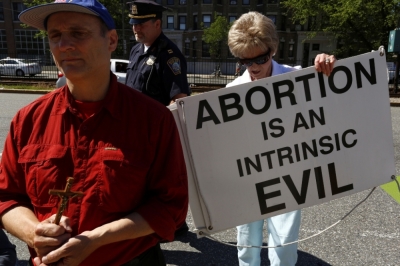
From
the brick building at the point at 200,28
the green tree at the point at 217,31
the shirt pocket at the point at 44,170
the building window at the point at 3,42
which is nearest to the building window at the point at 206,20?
the brick building at the point at 200,28

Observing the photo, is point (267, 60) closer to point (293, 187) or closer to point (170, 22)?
point (293, 187)

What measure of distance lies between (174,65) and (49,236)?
2.12m

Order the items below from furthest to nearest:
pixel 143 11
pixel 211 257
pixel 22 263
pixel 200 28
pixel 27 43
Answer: pixel 27 43
pixel 200 28
pixel 211 257
pixel 22 263
pixel 143 11

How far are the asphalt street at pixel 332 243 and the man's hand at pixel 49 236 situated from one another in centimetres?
227

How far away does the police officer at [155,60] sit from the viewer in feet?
Result: 10.1

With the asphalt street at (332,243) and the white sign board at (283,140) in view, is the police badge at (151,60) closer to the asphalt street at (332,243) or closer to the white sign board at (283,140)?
the white sign board at (283,140)

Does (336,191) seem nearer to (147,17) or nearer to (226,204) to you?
(226,204)

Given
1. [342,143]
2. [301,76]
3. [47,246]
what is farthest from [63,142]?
[342,143]

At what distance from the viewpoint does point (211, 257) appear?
11.3 ft

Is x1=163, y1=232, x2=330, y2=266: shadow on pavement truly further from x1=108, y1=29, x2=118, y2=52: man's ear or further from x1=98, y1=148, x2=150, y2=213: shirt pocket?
x1=108, y1=29, x2=118, y2=52: man's ear

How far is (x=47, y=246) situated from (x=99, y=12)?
893mm

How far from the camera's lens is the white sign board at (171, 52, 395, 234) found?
235cm

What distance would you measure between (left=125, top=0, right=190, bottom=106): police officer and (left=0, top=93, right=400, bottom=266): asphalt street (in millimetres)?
1529

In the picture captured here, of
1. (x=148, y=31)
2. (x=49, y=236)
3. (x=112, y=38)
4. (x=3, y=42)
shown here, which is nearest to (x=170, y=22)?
(x=3, y=42)
